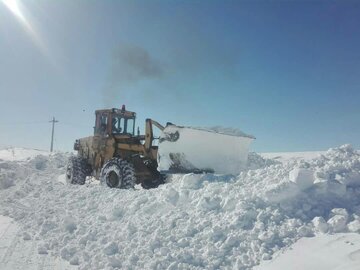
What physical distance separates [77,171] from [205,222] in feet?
29.3

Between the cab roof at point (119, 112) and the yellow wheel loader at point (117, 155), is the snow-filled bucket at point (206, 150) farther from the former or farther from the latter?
the cab roof at point (119, 112)

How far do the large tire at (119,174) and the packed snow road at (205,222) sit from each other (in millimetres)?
2406

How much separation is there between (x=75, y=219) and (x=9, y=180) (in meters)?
8.58

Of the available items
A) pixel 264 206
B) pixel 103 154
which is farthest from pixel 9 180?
pixel 264 206

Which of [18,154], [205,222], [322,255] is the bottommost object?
[322,255]

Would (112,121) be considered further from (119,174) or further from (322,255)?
(322,255)

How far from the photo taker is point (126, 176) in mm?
10227

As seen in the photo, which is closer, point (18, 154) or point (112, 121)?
point (112, 121)

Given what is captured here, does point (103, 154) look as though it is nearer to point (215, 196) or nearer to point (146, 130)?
point (146, 130)

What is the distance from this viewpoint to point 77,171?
13.4m

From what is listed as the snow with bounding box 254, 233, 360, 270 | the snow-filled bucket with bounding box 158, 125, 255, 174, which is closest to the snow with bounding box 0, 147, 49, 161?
the snow-filled bucket with bounding box 158, 125, 255, 174

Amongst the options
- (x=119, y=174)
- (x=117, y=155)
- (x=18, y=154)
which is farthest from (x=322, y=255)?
(x=18, y=154)

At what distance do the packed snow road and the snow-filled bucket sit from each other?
203 centimetres

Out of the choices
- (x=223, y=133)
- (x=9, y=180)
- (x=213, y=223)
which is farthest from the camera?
(x=9, y=180)
